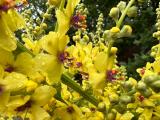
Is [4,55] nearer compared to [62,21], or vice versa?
[4,55]

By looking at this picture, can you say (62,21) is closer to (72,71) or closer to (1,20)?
(1,20)

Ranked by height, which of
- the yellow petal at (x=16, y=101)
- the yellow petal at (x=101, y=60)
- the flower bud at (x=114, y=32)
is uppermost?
the flower bud at (x=114, y=32)

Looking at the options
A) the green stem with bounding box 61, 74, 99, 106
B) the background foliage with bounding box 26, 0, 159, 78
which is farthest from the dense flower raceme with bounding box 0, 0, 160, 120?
the background foliage with bounding box 26, 0, 159, 78

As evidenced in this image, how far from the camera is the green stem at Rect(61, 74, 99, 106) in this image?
40.6 inches

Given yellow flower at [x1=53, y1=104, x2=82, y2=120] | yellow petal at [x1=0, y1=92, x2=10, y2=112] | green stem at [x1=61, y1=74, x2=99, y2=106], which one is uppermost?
green stem at [x1=61, y1=74, x2=99, y2=106]

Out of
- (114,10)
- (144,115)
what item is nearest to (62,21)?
(114,10)

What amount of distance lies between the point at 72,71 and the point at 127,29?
1.12 ft

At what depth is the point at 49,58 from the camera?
1042 mm

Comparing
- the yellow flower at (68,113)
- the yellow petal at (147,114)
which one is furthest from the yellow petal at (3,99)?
the yellow petal at (147,114)

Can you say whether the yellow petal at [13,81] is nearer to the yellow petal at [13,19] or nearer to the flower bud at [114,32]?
the yellow petal at [13,19]

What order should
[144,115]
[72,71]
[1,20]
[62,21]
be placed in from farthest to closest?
[72,71], [144,115], [62,21], [1,20]

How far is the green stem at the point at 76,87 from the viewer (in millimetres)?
1032

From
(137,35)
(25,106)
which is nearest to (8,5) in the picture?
(25,106)

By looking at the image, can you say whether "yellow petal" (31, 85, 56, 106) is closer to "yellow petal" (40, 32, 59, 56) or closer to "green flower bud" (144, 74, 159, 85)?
"yellow petal" (40, 32, 59, 56)
